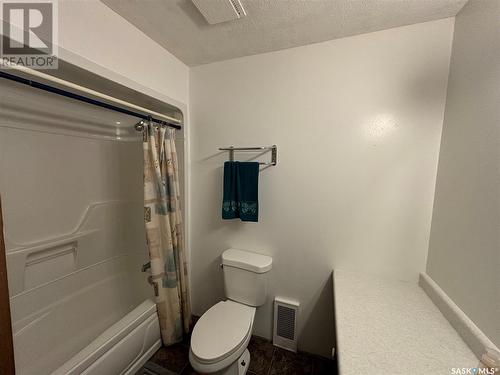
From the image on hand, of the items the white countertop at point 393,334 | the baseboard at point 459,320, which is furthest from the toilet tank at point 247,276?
the baseboard at point 459,320

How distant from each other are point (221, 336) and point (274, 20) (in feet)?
6.22

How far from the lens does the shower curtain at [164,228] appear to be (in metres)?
1.39

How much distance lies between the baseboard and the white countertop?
0.02 metres

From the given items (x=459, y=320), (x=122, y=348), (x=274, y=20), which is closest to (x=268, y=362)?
(x=122, y=348)

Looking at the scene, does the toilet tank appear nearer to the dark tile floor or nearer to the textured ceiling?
the dark tile floor

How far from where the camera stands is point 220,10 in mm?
1070

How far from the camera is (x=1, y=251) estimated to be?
0.69 meters

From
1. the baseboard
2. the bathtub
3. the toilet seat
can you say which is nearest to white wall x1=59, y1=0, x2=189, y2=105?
the bathtub

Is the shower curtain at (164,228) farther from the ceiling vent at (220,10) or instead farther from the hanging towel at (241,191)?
the ceiling vent at (220,10)

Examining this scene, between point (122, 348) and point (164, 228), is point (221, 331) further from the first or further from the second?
point (164, 228)

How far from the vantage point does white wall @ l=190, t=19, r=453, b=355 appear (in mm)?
1207

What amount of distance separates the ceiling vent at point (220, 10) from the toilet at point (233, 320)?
1546 millimetres

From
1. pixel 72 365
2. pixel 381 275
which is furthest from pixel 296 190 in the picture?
pixel 72 365

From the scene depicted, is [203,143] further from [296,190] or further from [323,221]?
[323,221]
